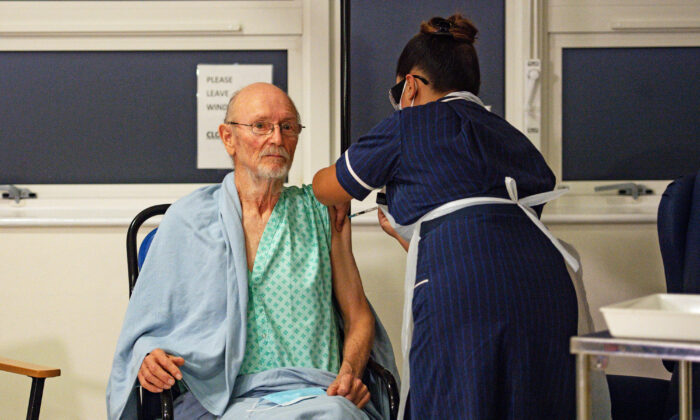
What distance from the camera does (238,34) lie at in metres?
2.84

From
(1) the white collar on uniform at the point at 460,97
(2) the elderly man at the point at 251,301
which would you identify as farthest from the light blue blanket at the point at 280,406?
(1) the white collar on uniform at the point at 460,97

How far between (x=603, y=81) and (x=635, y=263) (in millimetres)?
731

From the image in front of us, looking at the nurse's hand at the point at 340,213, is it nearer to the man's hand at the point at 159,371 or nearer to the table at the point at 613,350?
the man's hand at the point at 159,371

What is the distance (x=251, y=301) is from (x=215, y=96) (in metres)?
1.11

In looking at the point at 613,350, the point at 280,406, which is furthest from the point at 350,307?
the point at 613,350

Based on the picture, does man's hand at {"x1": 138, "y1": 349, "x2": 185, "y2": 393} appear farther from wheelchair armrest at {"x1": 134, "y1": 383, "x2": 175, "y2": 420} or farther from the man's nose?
the man's nose

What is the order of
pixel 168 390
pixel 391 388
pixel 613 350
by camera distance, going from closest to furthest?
pixel 613 350, pixel 168 390, pixel 391 388

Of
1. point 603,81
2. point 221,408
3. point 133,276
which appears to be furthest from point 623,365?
point 133,276

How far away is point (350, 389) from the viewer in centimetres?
190

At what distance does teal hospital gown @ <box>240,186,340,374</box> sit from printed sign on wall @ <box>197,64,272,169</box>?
0.81 m

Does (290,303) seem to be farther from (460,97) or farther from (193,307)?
(460,97)

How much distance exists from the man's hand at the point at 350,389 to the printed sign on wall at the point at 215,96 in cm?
122

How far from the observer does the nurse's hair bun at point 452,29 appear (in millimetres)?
1946

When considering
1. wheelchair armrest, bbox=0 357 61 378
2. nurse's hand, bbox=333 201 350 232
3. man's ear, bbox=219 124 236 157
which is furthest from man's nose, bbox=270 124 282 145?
wheelchair armrest, bbox=0 357 61 378
